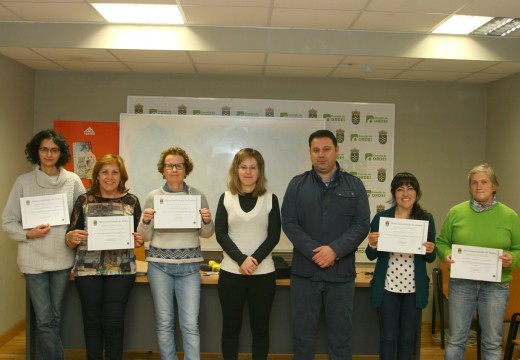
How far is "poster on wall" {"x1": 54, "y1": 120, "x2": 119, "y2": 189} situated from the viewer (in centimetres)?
539

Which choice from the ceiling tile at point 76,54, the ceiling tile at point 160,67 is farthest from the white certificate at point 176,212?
the ceiling tile at point 160,67

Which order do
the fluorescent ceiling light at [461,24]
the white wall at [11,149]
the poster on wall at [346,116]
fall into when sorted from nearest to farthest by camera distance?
the fluorescent ceiling light at [461,24], the white wall at [11,149], the poster on wall at [346,116]

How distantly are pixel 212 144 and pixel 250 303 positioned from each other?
2641mm

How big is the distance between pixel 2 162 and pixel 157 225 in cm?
Answer: 252

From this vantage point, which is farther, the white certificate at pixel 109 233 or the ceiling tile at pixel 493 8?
the ceiling tile at pixel 493 8

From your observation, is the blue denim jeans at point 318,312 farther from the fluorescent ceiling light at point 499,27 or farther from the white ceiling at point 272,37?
the fluorescent ceiling light at point 499,27

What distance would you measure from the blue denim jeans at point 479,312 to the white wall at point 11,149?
3.98m

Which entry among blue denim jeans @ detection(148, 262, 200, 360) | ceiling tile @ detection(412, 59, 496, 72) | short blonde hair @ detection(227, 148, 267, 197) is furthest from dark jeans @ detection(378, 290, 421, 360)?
ceiling tile @ detection(412, 59, 496, 72)

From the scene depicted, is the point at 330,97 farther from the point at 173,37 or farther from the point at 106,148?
the point at 106,148

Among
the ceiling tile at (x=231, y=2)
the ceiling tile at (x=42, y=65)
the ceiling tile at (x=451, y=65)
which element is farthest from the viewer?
the ceiling tile at (x=42, y=65)

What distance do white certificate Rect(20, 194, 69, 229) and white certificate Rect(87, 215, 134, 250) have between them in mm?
207

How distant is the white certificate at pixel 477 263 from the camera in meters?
2.95

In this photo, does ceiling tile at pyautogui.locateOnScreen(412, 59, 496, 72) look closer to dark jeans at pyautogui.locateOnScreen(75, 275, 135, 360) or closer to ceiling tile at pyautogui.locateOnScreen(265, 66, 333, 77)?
ceiling tile at pyautogui.locateOnScreen(265, 66, 333, 77)

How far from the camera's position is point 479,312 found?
309cm
